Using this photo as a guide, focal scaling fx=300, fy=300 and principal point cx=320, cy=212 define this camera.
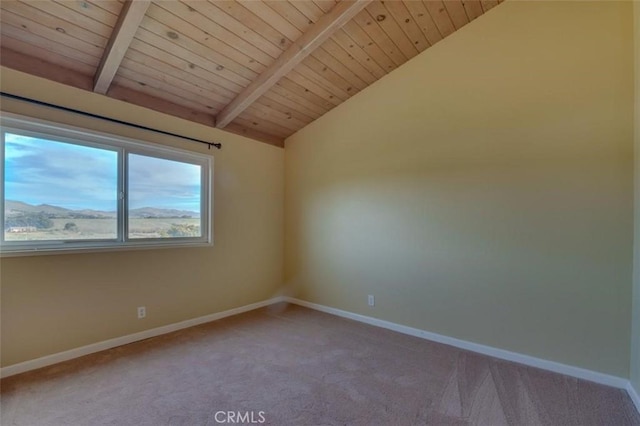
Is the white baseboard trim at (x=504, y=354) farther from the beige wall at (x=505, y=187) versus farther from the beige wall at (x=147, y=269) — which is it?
the beige wall at (x=147, y=269)

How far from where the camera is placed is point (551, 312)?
2.40 m

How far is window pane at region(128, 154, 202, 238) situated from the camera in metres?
2.96

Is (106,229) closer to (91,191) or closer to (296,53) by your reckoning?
(91,191)

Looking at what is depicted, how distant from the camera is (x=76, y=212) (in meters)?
2.60

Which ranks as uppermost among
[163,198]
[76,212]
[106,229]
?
[163,198]

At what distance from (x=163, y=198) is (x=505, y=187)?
333 cm

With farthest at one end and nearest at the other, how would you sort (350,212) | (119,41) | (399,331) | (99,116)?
(350,212)
(399,331)
(99,116)
(119,41)

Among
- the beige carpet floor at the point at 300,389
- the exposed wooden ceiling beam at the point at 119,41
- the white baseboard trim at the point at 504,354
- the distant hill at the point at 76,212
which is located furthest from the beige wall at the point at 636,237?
the distant hill at the point at 76,212

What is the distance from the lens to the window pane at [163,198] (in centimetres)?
296

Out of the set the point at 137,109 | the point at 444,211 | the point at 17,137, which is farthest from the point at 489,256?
the point at 17,137

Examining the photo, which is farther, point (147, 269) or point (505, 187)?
point (147, 269)

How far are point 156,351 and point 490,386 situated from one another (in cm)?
272

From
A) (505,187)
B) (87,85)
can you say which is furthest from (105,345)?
(505,187)

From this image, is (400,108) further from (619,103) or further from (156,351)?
(156,351)
